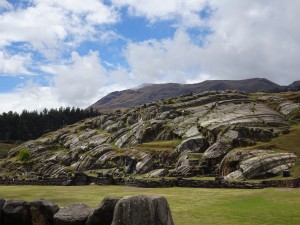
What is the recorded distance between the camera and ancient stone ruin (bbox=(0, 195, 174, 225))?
52.2ft

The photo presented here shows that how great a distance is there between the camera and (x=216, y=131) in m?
98.1

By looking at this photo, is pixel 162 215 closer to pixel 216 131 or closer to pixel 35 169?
pixel 216 131

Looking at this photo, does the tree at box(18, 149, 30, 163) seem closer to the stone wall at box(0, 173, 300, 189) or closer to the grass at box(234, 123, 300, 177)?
the stone wall at box(0, 173, 300, 189)

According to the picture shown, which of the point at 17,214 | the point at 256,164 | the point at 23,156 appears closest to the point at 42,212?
the point at 17,214

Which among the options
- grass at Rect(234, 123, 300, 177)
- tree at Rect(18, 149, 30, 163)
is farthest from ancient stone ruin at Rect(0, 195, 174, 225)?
tree at Rect(18, 149, 30, 163)

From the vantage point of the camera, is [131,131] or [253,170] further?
[131,131]

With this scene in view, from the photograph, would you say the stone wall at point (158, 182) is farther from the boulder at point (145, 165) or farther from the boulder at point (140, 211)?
the boulder at point (140, 211)

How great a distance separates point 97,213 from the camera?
18.1m

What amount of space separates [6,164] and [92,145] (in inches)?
1256

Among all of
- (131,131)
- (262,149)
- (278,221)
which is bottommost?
(278,221)

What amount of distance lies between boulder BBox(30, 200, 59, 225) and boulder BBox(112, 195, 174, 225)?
17.7ft

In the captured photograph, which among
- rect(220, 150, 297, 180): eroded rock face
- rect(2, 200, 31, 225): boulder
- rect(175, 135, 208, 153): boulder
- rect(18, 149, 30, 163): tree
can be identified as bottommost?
rect(2, 200, 31, 225): boulder

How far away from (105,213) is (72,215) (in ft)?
6.59

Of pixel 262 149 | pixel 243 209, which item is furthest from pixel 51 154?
pixel 243 209
